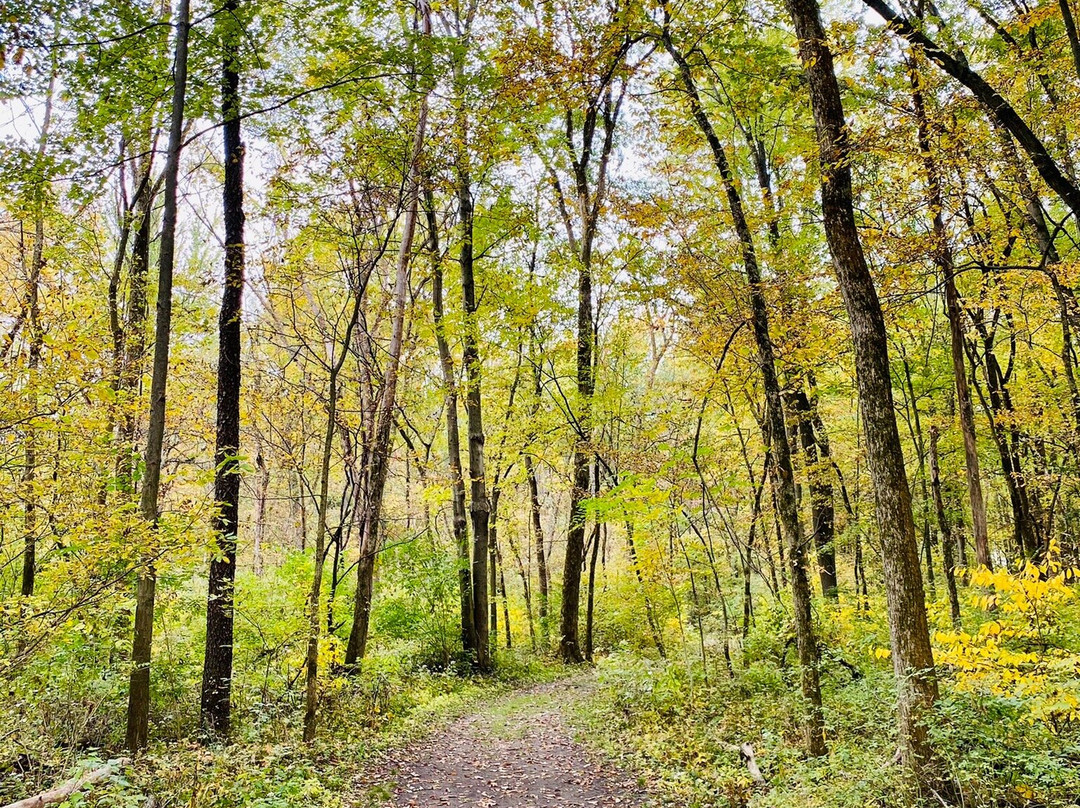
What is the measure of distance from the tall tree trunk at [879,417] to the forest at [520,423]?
33mm

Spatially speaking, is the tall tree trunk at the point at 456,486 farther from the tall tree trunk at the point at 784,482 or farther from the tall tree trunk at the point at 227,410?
the tall tree trunk at the point at 784,482

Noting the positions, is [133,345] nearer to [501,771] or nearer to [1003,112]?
[501,771]

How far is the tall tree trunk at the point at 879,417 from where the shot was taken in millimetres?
5016

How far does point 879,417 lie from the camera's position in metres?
5.45

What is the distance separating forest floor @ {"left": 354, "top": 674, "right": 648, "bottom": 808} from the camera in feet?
20.9

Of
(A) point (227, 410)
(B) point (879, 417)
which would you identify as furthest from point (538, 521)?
(B) point (879, 417)

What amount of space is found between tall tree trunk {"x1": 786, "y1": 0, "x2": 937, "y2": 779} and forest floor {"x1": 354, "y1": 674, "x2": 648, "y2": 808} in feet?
9.58

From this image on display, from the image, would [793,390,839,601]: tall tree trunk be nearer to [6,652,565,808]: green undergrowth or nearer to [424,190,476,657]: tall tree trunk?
[424,190,476,657]: tall tree trunk

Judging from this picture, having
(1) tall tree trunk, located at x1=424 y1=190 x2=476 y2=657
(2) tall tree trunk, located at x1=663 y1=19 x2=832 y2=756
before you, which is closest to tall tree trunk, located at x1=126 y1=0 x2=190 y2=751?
(2) tall tree trunk, located at x1=663 y1=19 x2=832 y2=756

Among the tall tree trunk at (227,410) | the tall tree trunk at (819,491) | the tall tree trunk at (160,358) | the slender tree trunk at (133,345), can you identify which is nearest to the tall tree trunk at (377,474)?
the tall tree trunk at (227,410)

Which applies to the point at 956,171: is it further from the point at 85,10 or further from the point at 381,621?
the point at 381,621

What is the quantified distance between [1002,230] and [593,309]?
8.59 meters

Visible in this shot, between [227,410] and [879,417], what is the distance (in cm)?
783

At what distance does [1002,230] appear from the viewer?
32.8 feet
